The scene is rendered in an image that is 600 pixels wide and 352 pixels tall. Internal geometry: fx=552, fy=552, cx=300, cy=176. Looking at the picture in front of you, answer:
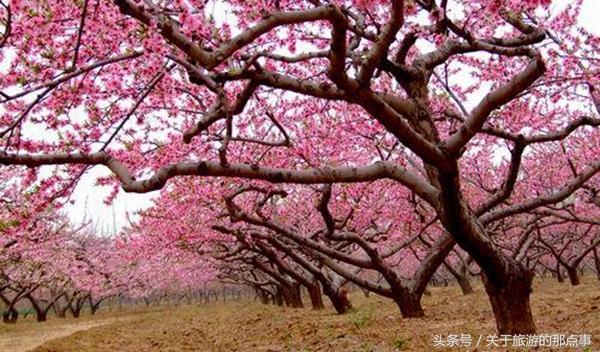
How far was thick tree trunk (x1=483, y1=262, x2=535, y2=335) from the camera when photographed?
7480 millimetres

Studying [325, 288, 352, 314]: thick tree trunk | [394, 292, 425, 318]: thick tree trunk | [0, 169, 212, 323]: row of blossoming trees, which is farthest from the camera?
[0, 169, 212, 323]: row of blossoming trees

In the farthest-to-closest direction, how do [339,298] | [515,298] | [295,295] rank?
[295,295], [339,298], [515,298]

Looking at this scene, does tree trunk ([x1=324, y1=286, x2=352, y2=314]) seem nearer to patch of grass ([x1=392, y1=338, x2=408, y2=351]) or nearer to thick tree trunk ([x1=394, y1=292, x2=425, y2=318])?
thick tree trunk ([x1=394, y1=292, x2=425, y2=318])

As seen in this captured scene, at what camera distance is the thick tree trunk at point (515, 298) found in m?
7.48

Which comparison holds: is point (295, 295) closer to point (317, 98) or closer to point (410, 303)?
point (410, 303)

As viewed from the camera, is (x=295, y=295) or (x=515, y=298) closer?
(x=515, y=298)

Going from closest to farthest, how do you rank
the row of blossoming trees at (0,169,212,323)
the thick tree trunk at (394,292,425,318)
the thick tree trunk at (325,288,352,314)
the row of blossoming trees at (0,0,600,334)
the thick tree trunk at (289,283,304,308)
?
the row of blossoming trees at (0,0,600,334)
the thick tree trunk at (394,292,425,318)
the thick tree trunk at (325,288,352,314)
the row of blossoming trees at (0,169,212,323)
the thick tree trunk at (289,283,304,308)

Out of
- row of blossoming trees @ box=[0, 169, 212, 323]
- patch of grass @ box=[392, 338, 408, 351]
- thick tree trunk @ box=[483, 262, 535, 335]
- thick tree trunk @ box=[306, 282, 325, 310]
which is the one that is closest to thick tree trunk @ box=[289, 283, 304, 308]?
thick tree trunk @ box=[306, 282, 325, 310]

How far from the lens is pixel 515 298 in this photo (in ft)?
24.6

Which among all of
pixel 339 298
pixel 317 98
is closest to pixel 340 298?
pixel 339 298

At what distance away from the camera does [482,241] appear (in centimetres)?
710

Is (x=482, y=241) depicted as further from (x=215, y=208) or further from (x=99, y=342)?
(x=99, y=342)

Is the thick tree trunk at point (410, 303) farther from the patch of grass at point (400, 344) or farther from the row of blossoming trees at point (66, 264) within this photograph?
the row of blossoming trees at point (66, 264)

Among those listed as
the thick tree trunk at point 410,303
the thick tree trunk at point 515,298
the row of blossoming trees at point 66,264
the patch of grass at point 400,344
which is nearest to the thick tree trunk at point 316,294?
the row of blossoming trees at point 66,264
